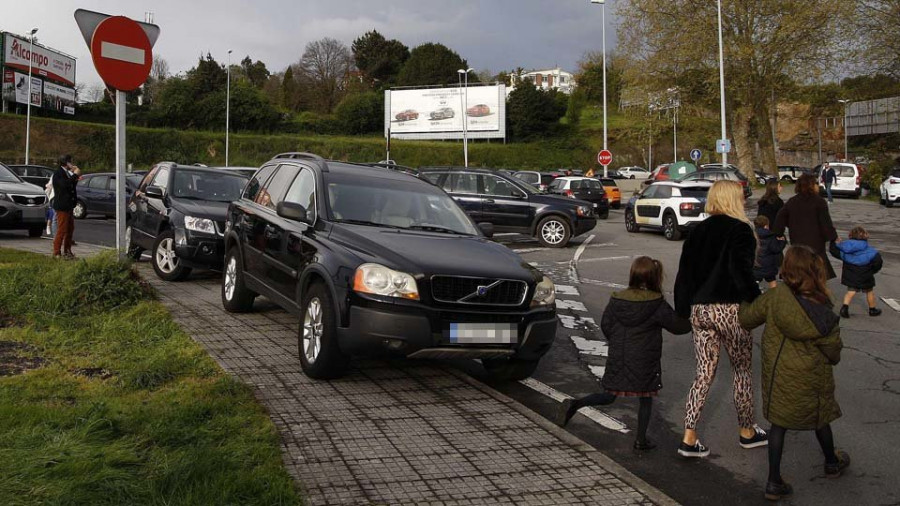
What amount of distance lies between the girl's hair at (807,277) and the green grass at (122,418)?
2.90m

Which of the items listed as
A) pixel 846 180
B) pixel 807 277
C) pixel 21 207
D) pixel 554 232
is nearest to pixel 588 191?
pixel 554 232

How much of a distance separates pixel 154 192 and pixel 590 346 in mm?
6455

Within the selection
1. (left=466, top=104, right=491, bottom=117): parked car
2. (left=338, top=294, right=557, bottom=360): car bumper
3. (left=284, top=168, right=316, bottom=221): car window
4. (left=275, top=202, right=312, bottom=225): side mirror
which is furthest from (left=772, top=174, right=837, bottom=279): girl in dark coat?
(left=466, top=104, right=491, bottom=117): parked car

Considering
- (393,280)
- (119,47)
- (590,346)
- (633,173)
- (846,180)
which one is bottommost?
(590,346)

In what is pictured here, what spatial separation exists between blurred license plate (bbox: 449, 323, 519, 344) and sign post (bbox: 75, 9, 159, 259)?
15.2 feet

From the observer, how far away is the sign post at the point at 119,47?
27.1ft

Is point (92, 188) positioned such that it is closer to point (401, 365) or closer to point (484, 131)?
point (401, 365)

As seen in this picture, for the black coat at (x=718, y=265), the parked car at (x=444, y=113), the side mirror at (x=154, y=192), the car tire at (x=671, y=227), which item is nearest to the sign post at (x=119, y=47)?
the side mirror at (x=154, y=192)

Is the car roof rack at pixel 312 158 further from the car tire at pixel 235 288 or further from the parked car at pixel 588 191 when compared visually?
the parked car at pixel 588 191

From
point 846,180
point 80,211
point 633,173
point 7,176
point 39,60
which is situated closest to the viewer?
point 7,176

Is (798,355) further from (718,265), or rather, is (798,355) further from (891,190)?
(891,190)

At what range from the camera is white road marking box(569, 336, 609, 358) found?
802 centimetres

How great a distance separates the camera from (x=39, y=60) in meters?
61.9

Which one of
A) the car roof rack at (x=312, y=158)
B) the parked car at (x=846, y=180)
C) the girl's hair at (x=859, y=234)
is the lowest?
the girl's hair at (x=859, y=234)
